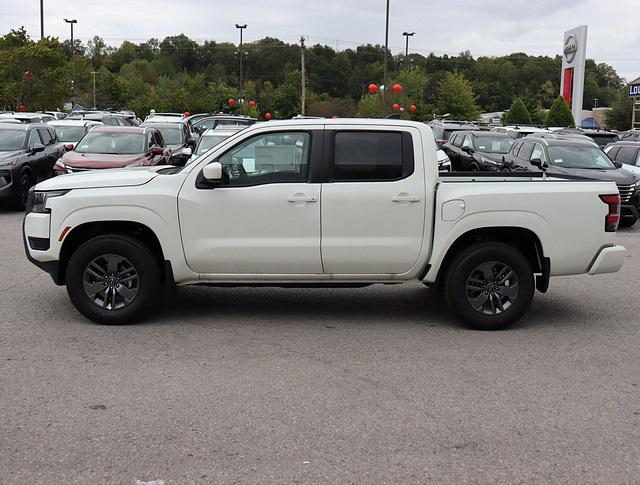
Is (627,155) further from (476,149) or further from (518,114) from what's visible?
(518,114)

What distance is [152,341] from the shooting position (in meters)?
6.68

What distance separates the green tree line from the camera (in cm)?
4162

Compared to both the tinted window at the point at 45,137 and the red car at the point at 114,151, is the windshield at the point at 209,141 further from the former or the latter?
the tinted window at the point at 45,137

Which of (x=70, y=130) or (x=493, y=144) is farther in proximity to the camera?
(x=70, y=130)

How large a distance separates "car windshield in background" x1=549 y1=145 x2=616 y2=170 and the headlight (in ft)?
38.1

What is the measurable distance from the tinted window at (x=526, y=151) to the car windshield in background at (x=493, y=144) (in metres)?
3.65

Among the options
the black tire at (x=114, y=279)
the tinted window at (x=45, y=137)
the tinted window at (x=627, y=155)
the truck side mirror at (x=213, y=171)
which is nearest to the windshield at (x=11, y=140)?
the tinted window at (x=45, y=137)

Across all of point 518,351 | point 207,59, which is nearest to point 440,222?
point 518,351

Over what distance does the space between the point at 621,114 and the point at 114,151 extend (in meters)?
76.5

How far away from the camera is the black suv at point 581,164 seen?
606 inches

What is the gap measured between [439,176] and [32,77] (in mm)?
37491

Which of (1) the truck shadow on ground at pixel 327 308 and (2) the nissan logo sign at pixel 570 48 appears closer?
(1) the truck shadow on ground at pixel 327 308

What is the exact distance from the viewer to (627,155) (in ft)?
60.3

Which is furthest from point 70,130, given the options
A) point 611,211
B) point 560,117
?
point 560,117
